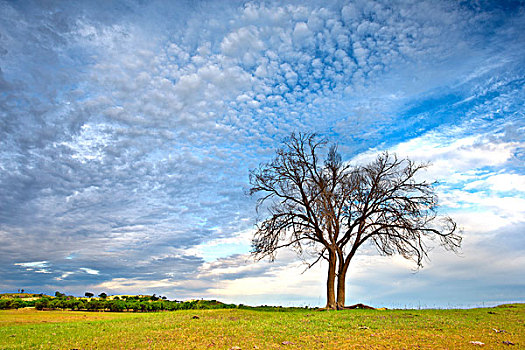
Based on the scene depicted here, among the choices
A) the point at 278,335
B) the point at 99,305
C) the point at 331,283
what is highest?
the point at 331,283

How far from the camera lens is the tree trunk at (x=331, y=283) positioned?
23.5 m

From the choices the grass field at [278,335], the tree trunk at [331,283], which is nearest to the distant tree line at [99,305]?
the tree trunk at [331,283]

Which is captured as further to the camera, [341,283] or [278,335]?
[341,283]

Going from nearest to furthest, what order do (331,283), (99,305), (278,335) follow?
(278,335), (99,305), (331,283)

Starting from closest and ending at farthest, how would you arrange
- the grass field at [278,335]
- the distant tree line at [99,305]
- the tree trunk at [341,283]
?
the grass field at [278,335]
the distant tree line at [99,305]
the tree trunk at [341,283]

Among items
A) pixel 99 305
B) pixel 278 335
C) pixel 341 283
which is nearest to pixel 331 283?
pixel 341 283

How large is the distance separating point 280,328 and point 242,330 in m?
1.51

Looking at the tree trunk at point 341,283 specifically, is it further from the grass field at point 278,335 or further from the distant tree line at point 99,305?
the grass field at point 278,335

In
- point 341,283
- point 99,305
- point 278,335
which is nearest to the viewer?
point 278,335

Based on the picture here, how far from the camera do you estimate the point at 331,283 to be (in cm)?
2411

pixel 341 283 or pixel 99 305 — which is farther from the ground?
pixel 341 283

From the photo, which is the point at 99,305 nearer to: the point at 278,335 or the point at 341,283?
the point at 341,283

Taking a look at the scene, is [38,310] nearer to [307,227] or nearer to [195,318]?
[195,318]

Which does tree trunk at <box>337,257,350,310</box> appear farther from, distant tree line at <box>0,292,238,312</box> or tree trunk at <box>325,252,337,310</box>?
distant tree line at <box>0,292,238,312</box>
